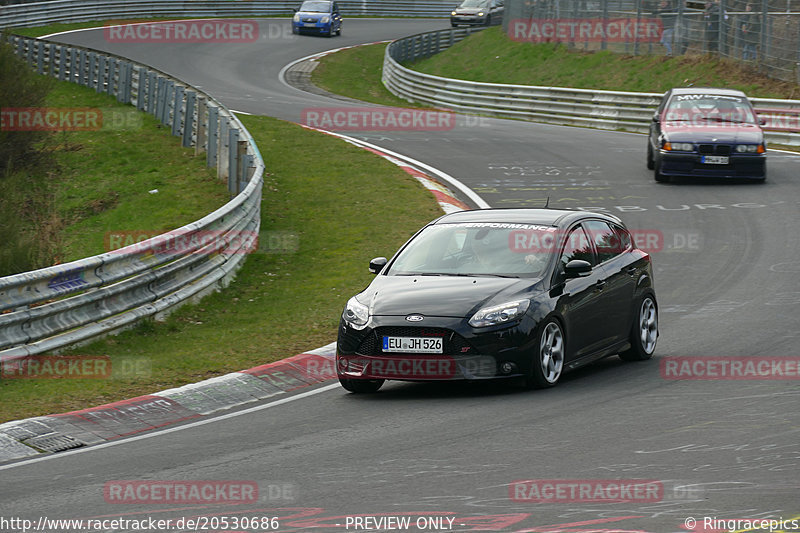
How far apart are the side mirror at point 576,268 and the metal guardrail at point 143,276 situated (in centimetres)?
474

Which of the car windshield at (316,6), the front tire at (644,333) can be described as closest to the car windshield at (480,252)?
the front tire at (644,333)

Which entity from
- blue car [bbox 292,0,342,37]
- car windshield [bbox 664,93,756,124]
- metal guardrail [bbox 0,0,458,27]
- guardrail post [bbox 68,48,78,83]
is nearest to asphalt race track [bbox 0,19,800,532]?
car windshield [bbox 664,93,756,124]

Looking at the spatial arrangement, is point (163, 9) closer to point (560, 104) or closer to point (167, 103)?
point (560, 104)

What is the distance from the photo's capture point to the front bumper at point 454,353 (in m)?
9.83

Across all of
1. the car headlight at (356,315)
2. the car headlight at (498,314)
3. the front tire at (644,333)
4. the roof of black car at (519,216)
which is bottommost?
the front tire at (644,333)

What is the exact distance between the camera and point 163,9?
59.0 metres

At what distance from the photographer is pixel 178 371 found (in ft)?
37.2

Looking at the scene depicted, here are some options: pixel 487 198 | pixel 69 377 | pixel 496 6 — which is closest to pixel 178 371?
pixel 69 377

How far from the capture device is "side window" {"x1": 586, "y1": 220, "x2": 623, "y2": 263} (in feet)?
37.9

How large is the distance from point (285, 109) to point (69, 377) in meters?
23.0

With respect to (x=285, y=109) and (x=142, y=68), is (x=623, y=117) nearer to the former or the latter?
(x=285, y=109)

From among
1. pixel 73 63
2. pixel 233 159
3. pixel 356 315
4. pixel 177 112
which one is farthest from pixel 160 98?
pixel 356 315

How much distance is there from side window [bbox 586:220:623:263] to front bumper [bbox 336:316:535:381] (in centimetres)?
188

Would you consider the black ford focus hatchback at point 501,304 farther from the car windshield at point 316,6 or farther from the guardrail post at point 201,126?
the car windshield at point 316,6
